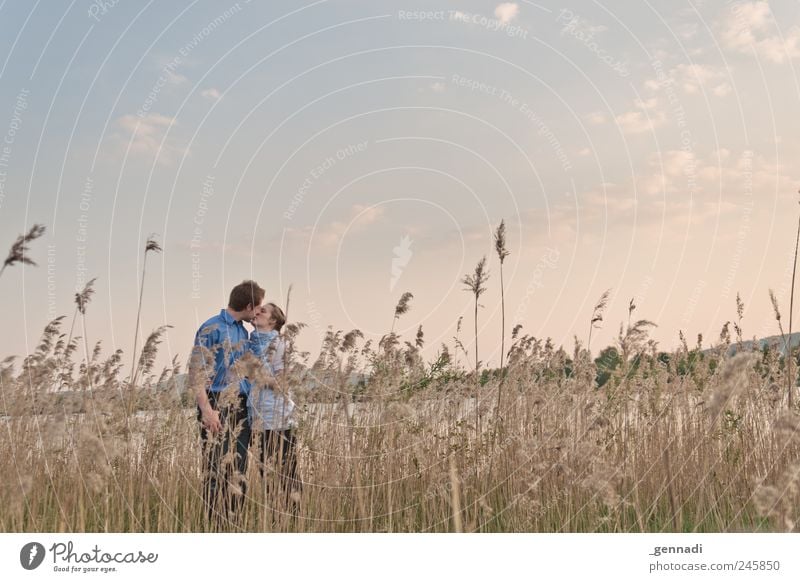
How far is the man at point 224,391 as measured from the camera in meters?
5.12

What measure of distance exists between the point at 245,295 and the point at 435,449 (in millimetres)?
2165

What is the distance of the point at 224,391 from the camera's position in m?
4.89

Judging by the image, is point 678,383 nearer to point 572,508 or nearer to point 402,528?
point 572,508

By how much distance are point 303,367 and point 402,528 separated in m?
1.62

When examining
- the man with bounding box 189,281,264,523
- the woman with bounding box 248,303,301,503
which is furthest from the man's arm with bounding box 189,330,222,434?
the woman with bounding box 248,303,301,503

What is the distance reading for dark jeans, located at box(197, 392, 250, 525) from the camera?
16.4 ft

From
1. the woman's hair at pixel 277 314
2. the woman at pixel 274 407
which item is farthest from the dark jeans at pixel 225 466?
the woman's hair at pixel 277 314

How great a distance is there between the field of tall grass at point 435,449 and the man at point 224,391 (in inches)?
7.7

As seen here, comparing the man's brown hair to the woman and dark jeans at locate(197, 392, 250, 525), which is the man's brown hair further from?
dark jeans at locate(197, 392, 250, 525)

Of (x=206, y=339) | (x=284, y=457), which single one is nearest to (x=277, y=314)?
(x=206, y=339)

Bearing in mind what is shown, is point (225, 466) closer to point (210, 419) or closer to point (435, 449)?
point (210, 419)

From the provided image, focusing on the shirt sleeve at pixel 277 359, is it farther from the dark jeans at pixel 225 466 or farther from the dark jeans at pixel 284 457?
the dark jeans at pixel 284 457
